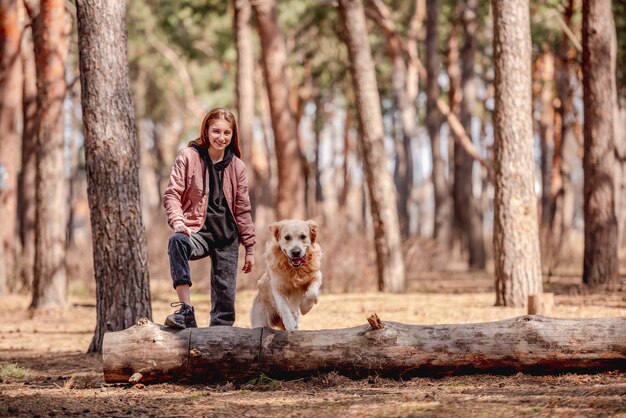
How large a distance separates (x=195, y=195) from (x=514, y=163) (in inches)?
237

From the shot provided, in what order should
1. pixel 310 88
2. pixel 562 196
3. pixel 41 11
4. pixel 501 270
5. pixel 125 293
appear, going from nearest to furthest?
1. pixel 125 293
2. pixel 501 270
3. pixel 41 11
4. pixel 562 196
5. pixel 310 88

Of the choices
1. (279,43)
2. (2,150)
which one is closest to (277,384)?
(2,150)

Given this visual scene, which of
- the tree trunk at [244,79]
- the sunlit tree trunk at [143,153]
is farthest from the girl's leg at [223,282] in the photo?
the sunlit tree trunk at [143,153]

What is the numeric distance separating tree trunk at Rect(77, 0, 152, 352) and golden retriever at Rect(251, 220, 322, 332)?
1.87 m

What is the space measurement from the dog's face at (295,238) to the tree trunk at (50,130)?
714cm

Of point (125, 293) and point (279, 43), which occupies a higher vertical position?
point (279, 43)

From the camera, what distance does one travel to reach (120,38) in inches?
355

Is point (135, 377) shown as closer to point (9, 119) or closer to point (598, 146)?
point (598, 146)

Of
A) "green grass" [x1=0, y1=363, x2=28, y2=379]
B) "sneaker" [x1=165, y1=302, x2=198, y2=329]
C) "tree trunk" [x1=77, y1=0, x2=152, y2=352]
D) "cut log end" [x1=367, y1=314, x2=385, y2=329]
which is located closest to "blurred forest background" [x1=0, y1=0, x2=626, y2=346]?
"tree trunk" [x1=77, y1=0, x2=152, y2=352]

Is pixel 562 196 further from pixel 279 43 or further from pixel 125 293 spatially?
pixel 125 293

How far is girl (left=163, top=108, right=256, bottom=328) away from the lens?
741 cm

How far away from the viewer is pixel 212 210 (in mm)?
7676

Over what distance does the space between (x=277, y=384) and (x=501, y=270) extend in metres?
6.27

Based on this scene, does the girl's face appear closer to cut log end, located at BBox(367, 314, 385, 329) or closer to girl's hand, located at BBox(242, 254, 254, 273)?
girl's hand, located at BBox(242, 254, 254, 273)
